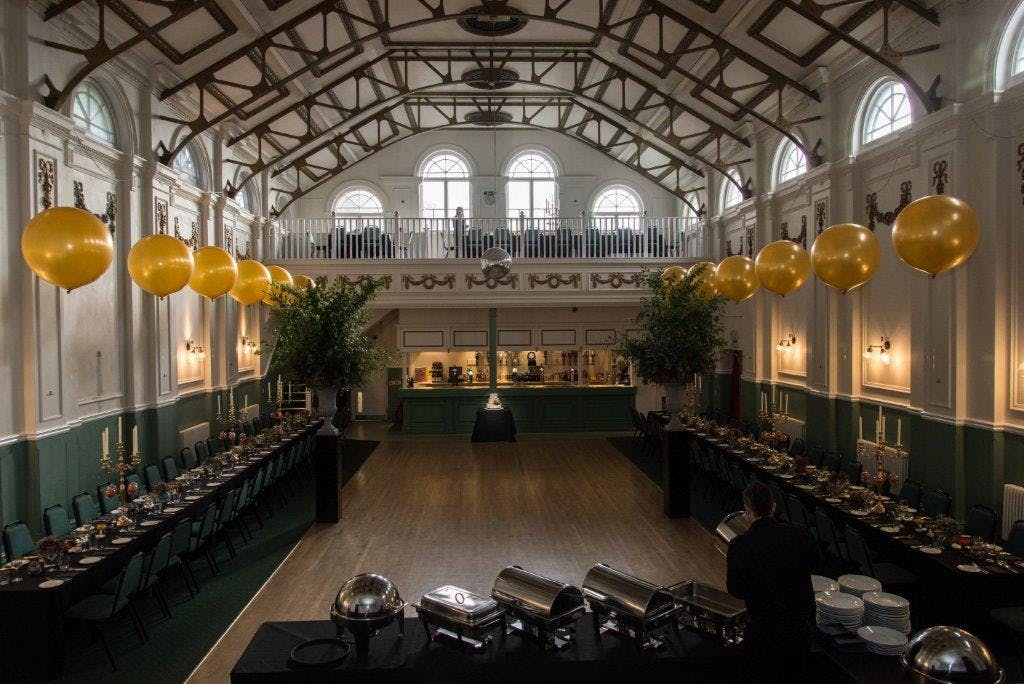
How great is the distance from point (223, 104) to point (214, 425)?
6050 millimetres

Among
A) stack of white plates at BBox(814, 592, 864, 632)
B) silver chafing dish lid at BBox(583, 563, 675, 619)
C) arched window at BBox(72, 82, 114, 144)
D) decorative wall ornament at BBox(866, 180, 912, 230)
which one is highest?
arched window at BBox(72, 82, 114, 144)

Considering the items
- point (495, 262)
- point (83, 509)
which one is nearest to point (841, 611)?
point (83, 509)

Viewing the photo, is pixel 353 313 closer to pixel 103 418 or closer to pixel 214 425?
pixel 103 418

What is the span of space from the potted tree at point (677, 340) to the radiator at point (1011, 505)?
11.6 feet

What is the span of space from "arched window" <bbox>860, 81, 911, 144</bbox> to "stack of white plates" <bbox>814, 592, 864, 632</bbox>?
24.9ft

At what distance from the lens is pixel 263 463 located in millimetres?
9664

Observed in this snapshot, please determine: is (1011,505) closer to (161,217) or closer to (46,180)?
(46,180)

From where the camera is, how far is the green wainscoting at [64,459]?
7211 millimetres

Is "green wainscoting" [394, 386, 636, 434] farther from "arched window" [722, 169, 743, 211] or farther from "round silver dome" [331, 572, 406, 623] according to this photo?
"round silver dome" [331, 572, 406, 623]

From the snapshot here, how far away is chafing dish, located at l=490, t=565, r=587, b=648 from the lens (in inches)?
144

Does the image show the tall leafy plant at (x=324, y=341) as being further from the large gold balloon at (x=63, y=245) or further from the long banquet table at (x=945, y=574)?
the long banquet table at (x=945, y=574)

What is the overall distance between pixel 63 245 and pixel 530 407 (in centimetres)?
1282

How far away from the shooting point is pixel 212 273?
25.7ft

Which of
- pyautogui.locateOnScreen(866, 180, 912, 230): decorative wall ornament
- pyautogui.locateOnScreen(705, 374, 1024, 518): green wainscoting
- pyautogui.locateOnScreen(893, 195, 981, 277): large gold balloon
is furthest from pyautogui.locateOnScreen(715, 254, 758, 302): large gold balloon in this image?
pyautogui.locateOnScreen(893, 195, 981, 277): large gold balloon
